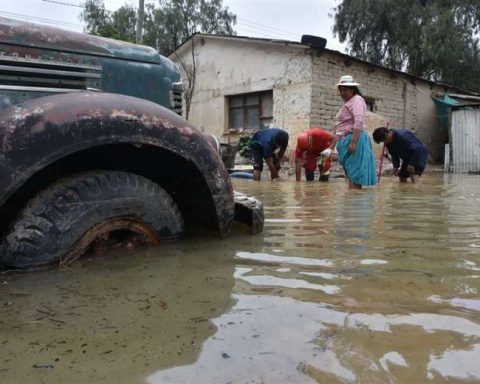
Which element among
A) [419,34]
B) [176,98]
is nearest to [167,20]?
[419,34]

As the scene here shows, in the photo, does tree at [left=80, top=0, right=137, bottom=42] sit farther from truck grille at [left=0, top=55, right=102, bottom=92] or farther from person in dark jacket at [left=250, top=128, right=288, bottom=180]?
truck grille at [left=0, top=55, right=102, bottom=92]

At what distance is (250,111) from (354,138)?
34.3 ft

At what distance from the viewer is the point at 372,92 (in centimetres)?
1648


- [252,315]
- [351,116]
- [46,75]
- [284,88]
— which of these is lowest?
[252,315]

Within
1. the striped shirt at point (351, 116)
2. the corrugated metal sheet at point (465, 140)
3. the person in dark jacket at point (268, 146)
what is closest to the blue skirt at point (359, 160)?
the striped shirt at point (351, 116)

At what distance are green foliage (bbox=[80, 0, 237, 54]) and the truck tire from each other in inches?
1083

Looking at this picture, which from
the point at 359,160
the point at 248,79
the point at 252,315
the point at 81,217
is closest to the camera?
the point at 252,315

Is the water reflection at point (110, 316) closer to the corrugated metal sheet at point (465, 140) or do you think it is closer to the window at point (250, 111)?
the window at point (250, 111)

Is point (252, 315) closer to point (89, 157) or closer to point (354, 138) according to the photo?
point (89, 157)

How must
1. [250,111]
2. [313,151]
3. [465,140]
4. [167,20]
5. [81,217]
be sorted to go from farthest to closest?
[167,20], [250,111], [465,140], [313,151], [81,217]

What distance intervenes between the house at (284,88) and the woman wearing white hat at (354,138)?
297 inches

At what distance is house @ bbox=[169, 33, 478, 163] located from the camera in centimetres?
1482

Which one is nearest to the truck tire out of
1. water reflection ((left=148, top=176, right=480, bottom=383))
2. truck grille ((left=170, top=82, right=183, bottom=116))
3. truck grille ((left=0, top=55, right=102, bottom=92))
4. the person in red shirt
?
water reflection ((left=148, top=176, right=480, bottom=383))

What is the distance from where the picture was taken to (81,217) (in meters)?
2.21
